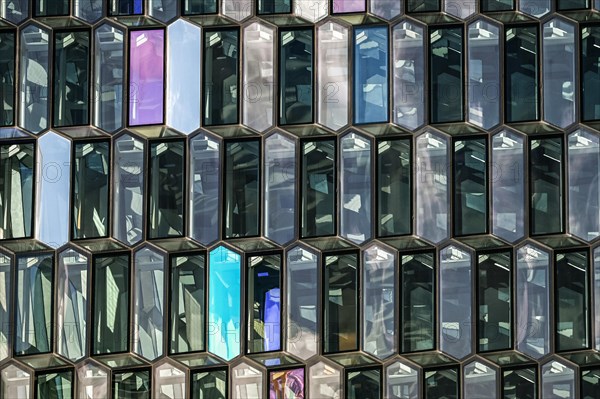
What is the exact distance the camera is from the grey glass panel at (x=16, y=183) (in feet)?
37.2

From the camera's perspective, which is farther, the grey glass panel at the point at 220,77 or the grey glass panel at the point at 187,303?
the grey glass panel at the point at 220,77

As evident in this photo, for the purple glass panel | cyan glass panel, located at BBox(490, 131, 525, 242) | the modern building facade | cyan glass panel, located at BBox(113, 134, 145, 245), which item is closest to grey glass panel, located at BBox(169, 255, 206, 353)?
the modern building facade

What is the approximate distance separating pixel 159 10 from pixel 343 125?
2.12m

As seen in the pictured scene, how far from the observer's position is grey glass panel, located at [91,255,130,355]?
1127cm

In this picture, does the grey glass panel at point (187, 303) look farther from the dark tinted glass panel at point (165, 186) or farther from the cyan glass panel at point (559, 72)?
the cyan glass panel at point (559, 72)

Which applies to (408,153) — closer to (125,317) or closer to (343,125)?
(343,125)

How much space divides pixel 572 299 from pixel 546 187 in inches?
44.1

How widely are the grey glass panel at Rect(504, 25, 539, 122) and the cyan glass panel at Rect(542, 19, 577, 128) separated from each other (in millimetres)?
108

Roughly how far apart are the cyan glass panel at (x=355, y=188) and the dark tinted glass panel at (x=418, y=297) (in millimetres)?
528

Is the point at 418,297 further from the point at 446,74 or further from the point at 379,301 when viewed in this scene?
the point at 446,74

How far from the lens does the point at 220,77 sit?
37.5 ft

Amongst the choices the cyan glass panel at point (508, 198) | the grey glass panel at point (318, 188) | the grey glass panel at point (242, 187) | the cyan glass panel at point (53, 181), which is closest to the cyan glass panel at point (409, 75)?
the grey glass panel at point (318, 188)

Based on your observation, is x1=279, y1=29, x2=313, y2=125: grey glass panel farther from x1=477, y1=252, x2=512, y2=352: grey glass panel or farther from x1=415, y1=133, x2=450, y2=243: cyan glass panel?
x1=477, y1=252, x2=512, y2=352: grey glass panel

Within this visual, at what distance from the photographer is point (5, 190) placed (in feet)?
37.2
